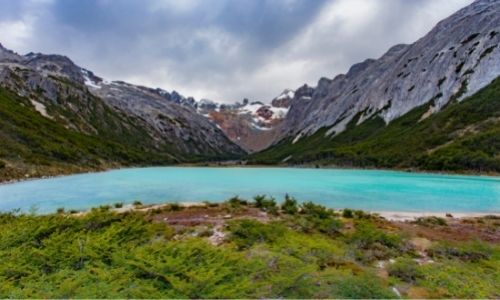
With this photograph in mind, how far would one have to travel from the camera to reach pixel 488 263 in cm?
1486

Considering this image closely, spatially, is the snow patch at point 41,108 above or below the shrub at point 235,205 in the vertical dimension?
above

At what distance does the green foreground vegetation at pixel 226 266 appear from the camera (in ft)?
32.1

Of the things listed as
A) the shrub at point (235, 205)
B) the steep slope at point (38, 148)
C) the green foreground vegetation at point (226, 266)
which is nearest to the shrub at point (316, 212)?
the shrub at point (235, 205)

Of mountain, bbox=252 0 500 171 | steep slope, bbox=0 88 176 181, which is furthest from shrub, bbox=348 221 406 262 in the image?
mountain, bbox=252 0 500 171

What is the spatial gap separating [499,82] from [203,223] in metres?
149

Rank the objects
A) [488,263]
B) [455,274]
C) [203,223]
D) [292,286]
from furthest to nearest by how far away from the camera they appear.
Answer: [203,223] → [488,263] → [455,274] → [292,286]

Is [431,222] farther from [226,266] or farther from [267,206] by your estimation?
[226,266]

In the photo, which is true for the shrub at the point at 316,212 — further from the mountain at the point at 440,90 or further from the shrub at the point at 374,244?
the mountain at the point at 440,90

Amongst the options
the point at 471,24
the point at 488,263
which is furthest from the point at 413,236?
the point at 471,24

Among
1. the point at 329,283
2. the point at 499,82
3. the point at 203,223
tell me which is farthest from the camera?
the point at 499,82

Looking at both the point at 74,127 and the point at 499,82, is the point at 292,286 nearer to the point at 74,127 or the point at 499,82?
the point at 499,82

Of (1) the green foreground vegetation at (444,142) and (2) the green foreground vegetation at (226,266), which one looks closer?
(2) the green foreground vegetation at (226,266)

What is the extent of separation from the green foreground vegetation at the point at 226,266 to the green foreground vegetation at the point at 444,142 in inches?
3494

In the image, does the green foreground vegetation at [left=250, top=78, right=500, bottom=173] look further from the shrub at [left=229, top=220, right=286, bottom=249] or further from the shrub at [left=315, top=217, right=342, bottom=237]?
the shrub at [left=229, top=220, right=286, bottom=249]
